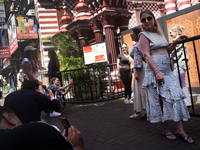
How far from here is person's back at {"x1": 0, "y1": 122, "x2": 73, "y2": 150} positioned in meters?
0.96

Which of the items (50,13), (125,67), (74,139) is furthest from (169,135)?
(50,13)

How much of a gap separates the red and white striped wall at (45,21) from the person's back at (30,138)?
575 inches

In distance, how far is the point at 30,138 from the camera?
97 cm

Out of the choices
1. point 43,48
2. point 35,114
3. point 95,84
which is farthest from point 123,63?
point 43,48

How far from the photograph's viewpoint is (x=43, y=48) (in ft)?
49.0

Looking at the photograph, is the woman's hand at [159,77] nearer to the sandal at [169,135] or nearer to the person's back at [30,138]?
the sandal at [169,135]

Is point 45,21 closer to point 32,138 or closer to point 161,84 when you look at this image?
point 161,84

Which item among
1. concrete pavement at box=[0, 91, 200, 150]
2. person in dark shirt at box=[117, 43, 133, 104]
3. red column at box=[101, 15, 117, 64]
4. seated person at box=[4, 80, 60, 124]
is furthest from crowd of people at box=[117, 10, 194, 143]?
red column at box=[101, 15, 117, 64]

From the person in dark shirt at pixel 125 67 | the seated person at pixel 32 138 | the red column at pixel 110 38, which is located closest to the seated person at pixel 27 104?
the seated person at pixel 32 138

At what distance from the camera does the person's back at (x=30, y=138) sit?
0.96 m

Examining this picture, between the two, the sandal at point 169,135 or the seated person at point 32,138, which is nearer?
the seated person at point 32,138

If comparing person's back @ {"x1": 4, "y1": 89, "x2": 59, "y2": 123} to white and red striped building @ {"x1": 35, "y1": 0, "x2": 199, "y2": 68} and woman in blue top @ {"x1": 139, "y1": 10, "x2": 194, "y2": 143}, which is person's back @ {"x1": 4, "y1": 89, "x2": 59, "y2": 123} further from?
white and red striped building @ {"x1": 35, "y1": 0, "x2": 199, "y2": 68}

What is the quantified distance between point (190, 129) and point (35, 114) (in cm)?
270

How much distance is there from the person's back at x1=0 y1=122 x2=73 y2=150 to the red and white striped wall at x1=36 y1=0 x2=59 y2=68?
47.9 ft
